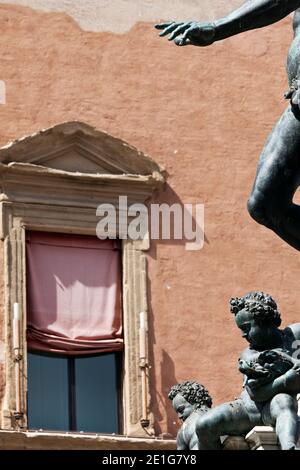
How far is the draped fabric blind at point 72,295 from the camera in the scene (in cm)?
2709

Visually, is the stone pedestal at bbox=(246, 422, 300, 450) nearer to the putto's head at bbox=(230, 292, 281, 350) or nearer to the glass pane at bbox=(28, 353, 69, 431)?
the putto's head at bbox=(230, 292, 281, 350)

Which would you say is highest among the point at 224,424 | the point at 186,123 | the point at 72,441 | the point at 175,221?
the point at 186,123

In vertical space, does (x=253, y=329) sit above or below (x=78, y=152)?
below

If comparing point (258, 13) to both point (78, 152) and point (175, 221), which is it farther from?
point (175, 221)

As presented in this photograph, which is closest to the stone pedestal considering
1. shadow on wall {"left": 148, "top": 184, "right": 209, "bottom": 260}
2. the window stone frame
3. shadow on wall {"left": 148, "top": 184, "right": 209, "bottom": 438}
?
shadow on wall {"left": 148, "top": 184, "right": 209, "bottom": 438}

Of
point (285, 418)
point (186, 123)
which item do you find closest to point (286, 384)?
point (285, 418)

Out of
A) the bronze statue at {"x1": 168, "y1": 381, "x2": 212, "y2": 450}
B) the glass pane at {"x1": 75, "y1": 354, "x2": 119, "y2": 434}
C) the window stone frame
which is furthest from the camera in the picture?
the window stone frame

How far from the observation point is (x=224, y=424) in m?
13.4

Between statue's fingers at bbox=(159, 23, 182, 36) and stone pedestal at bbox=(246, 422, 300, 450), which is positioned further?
statue's fingers at bbox=(159, 23, 182, 36)

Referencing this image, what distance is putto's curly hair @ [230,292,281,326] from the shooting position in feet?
44.3

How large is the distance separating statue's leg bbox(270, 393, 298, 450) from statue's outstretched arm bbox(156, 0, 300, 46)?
1.75 meters

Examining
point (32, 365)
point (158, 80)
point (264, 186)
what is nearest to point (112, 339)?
point (32, 365)

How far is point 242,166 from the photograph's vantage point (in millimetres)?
28172

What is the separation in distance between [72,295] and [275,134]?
13.4 meters
